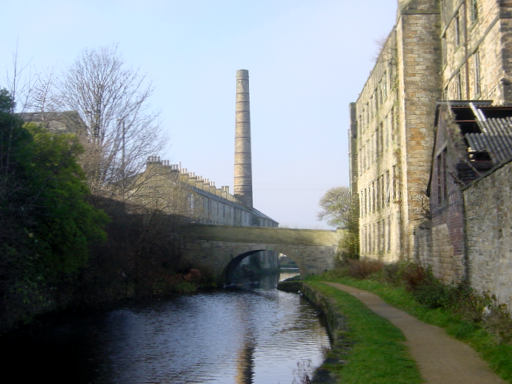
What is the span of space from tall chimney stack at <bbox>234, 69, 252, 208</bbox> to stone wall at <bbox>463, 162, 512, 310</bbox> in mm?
41840

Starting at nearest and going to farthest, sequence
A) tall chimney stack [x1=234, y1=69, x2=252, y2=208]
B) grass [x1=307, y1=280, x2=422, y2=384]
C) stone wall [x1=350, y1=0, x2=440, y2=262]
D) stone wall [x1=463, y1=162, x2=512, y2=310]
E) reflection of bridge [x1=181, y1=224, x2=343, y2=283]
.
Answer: grass [x1=307, y1=280, x2=422, y2=384], stone wall [x1=463, y1=162, x2=512, y2=310], stone wall [x1=350, y1=0, x2=440, y2=262], reflection of bridge [x1=181, y1=224, x2=343, y2=283], tall chimney stack [x1=234, y1=69, x2=252, y2=208]

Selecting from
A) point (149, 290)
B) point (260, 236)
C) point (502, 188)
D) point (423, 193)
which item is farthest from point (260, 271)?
point (502, 188)

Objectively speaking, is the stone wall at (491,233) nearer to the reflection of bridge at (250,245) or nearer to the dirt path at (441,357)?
the dirt path at (441,357)

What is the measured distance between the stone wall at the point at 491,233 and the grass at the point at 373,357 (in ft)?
5.81

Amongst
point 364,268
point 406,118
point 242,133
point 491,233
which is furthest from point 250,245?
point 491,233

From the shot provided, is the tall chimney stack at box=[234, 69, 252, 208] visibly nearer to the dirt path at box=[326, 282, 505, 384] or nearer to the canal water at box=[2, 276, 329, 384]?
the canal water at box=[2, 276, 329, 384]

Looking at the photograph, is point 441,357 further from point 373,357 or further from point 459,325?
point 459,325

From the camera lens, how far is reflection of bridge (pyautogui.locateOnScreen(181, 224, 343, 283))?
33.0 meters

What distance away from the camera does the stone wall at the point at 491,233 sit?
851cm

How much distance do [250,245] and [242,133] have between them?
68.4 feet

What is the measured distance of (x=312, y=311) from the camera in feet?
64.4

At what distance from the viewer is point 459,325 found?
9.65m

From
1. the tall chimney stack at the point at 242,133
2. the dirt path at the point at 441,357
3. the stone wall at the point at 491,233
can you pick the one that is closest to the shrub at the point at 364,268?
the dirt path at the point at 441,357

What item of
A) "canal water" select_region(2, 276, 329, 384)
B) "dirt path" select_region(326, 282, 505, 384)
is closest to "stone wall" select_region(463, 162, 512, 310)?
"dirt path" select_region(326, 282, 505, 384)
